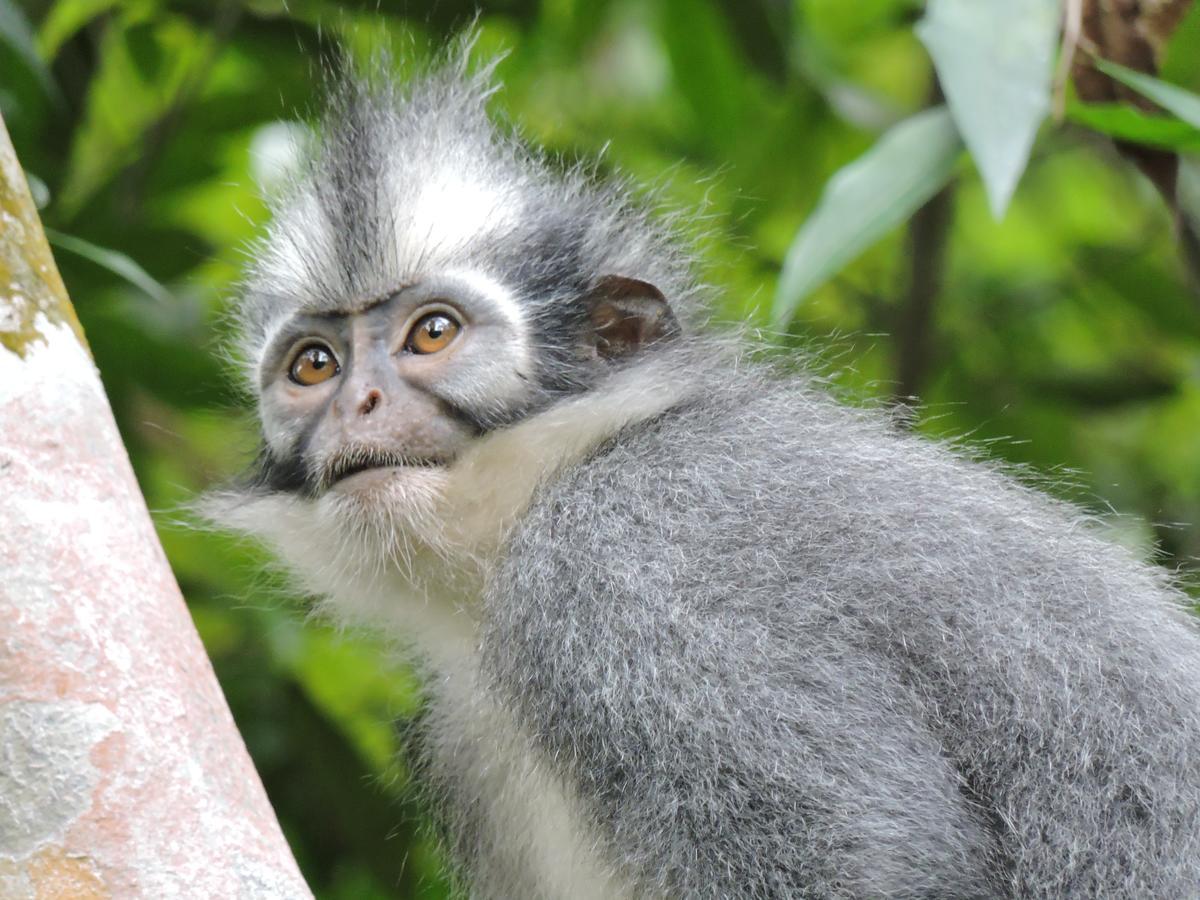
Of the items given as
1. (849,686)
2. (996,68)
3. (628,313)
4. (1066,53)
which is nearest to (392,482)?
(628,313)

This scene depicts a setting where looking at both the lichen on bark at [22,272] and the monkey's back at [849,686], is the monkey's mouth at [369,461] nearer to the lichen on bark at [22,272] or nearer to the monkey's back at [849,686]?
the monkey's back at [849,686]

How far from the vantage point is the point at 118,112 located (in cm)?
647

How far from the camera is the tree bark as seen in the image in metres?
2.45

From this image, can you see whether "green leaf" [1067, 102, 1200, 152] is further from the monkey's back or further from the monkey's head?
the monkey's head

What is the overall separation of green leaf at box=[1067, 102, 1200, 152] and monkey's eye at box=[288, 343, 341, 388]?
2.02 metres

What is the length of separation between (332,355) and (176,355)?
4.73 ft

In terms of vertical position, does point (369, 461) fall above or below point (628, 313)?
below

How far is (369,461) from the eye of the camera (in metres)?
4.05

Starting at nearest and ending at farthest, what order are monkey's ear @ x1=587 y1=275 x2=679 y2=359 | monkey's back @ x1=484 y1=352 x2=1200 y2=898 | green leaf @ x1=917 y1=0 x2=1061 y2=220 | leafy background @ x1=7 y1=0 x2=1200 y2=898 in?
monkey's back @ x1=484 y1=352 x2=1200 y2=898 → green leaf @ x1=917 y1=0 x2=1061 y2=220 → monkey's ear @ x1=587 y1=275 x2=679 y2=359 → leafy background @ x1=7 y1=0 x2=1200 y2=898

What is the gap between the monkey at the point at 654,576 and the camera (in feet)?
11.4

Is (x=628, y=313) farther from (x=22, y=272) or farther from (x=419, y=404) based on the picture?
(x=22, y=272)

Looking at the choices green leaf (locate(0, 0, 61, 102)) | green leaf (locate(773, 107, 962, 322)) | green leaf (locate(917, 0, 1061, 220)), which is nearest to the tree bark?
green leaf (locate(0, 0, 61, 102))

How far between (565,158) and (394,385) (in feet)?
5.30

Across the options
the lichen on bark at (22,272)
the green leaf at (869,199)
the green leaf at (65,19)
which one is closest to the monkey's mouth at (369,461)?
the green leaf at (869,199)
